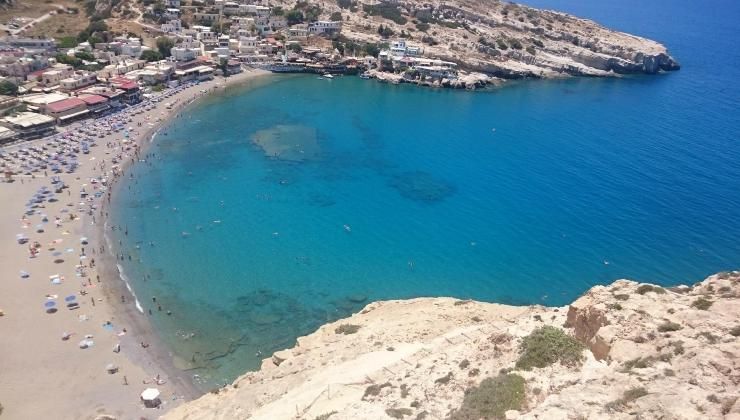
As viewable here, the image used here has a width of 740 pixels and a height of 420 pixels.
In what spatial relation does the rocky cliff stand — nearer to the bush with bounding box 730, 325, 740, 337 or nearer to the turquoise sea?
the turquoise sea

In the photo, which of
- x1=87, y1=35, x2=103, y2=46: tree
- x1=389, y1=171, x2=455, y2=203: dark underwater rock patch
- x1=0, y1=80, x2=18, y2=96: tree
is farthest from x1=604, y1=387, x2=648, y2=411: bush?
x1=87, y1=35, x2=103, y2=46: tree

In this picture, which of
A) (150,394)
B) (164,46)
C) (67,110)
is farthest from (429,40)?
(150,394)

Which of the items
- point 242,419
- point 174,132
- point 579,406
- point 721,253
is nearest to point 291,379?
point 242,419

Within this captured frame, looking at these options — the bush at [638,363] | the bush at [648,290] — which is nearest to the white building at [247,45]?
the bush at [648,290]

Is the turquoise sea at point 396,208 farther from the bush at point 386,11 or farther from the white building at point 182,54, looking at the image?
the bush at point 386,11

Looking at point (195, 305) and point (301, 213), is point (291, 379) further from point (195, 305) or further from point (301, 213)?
point (301, 213)

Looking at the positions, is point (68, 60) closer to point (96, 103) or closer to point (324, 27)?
point (96, 103)
